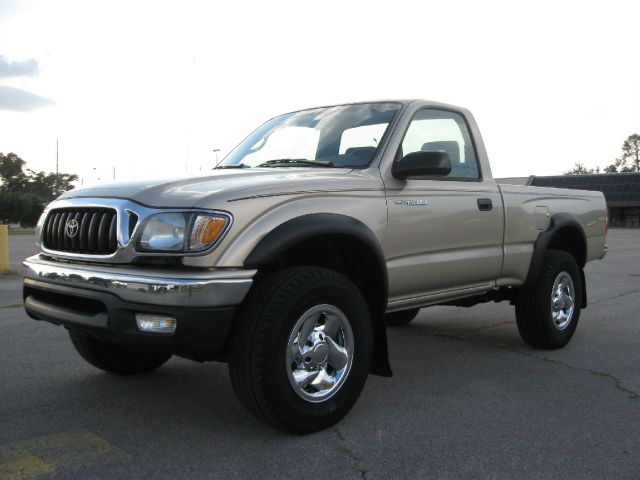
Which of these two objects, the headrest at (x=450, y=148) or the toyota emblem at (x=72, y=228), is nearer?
the toyota emblem at (x=72, y=228)

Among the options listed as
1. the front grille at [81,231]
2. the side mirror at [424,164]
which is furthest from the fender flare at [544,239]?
the front grille at [81,231]

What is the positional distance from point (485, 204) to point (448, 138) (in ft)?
1.89

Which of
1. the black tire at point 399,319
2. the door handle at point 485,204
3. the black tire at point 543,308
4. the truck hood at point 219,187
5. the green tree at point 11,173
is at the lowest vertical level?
the green tree at point 11,173

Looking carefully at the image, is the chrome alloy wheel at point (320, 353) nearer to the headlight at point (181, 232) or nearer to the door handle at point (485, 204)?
the headlight at point (181, 232)

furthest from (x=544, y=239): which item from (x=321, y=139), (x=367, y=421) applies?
(x=367, y=421)

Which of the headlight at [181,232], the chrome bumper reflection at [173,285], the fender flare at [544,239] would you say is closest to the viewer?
the chrome bumper reflection at [173,285]

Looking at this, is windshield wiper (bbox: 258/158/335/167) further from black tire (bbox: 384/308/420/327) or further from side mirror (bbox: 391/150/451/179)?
black tire (bbox: 384/308/420/327)

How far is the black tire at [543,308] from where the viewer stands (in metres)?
5.52

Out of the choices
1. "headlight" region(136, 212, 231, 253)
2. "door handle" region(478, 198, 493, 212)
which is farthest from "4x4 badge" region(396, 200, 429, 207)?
"headlight" region(136, 212, 231, 253)

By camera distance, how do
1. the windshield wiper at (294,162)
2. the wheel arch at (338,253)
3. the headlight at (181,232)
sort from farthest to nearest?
the windshield wiper at (294,162), the wheel arch at (338,253), the headlight at (181,232)

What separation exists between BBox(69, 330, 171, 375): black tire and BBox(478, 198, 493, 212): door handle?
95.9 inches

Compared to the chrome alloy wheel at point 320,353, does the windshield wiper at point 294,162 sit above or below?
above

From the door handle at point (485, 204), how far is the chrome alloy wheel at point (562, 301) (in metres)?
1.20

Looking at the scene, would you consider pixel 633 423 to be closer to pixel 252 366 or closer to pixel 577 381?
pixel 577 381
